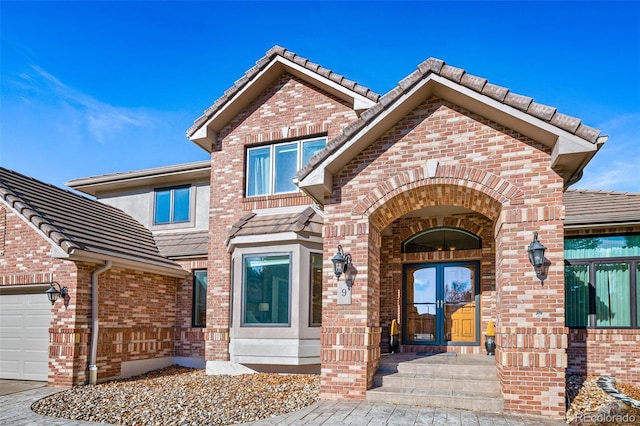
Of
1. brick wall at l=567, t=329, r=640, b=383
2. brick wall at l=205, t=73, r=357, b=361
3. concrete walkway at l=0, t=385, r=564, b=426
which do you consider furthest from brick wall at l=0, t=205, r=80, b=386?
brick wall at l=567, t=329, r=640, b=383

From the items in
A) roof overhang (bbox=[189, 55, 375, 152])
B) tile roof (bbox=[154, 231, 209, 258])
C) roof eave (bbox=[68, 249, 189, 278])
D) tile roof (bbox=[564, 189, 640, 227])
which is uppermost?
roof overhang (bbox=[189, 55, 375, 152])

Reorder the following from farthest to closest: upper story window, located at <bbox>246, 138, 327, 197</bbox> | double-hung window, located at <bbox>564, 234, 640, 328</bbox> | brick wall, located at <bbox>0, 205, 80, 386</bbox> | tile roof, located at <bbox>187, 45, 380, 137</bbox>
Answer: upper story window, located at <bbox>246, 138, 327, 197</bbox> → tile roof, located at <bbox>187, 45, 380, 137</bbox> → double-hung window, located at <bbox>564, 234, 640, 328</bbox> → brick wall, located at <bbox>0, 205, 80, 386</bbox>

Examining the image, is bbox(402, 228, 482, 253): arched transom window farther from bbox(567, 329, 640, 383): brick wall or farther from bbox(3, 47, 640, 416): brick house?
bbox(567, 329, 640, 383): brick wall

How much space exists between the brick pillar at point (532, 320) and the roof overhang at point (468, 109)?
83cm

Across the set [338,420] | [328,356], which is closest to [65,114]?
[328,356]

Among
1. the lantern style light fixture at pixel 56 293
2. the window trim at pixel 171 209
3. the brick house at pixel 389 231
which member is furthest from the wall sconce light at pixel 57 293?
the window trim at pixel 171 209

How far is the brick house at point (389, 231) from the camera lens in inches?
293

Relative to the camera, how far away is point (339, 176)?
8836 mm

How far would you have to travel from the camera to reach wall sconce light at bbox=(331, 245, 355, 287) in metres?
8.33

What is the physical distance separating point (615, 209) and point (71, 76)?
15427mm

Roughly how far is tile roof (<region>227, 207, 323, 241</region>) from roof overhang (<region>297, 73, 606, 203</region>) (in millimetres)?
1999

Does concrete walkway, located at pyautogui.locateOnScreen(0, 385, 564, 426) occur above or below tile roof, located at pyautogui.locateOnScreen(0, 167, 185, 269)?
below

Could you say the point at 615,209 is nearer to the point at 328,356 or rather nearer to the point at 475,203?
the point at 475,203

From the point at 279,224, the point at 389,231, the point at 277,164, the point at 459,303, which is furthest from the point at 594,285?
the point at 277,164
